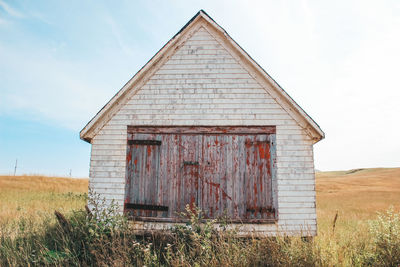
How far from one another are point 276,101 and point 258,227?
3.59 metres

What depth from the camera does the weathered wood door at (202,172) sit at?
7.20 m

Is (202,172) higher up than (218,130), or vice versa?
(218,130)

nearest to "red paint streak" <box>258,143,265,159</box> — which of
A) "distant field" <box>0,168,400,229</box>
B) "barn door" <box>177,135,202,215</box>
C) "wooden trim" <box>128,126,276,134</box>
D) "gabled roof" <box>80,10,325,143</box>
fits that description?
"wooden trim" <box>128,126,276,134</box>

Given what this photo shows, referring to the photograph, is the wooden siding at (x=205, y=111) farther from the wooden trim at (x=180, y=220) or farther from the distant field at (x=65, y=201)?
the distant field at (x=65, y=201)

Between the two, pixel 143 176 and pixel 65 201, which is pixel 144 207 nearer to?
pixel 143 176

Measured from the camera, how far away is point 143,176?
7.48 metres

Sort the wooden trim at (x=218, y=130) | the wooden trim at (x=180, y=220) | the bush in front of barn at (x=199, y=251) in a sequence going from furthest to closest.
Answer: the wooden trim at (x=218, y=130) → the wooden trim at (x=180, y=220) → the bush in front of barn at (x=199, y=251)

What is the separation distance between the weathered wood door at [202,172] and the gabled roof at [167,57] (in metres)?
0.98

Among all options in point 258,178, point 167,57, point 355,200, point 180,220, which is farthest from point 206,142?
point 355,200

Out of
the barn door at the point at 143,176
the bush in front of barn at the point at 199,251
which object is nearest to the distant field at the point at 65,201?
the bush in front of barn at the point at 199,251

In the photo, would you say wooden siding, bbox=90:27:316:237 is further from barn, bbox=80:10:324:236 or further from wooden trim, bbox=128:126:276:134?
wooden trim, bbox=128:126:276:134

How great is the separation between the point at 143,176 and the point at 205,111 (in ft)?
8.51

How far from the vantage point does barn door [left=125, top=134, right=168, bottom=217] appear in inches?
287

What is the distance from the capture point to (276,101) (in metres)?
7.64
